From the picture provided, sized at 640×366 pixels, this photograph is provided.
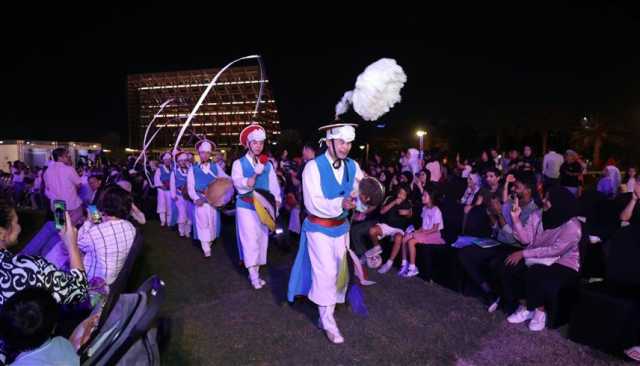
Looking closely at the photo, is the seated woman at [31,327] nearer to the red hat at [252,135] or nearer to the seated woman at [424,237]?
the red hat at [252,135]

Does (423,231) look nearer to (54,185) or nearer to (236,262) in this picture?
(236,262)

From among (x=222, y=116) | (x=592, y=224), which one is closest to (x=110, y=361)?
(x=592, y=224)

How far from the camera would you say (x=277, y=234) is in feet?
20.8

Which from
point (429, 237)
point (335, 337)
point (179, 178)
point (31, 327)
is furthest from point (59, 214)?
point (179, 178)

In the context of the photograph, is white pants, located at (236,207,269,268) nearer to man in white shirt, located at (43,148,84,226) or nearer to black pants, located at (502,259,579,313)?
black pants, located at (502,259,579,313)

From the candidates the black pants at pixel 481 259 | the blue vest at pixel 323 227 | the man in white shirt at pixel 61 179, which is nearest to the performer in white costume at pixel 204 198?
the man in white shirt at pixel 61 179

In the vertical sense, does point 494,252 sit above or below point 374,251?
above

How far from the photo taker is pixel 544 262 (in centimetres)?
419

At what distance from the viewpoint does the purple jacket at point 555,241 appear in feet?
13.3

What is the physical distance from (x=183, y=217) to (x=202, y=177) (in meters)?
2.36

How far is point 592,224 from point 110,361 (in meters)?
7.16

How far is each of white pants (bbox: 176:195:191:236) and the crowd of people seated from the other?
6.62 ft

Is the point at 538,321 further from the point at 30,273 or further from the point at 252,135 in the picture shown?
the point at 30,273

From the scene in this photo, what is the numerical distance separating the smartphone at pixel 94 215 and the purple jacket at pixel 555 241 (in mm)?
4129
